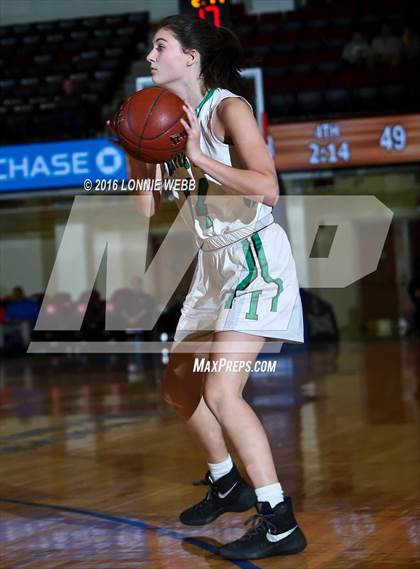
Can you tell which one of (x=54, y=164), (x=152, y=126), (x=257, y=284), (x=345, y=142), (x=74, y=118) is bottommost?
(x=257, y=284)

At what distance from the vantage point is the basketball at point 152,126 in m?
3.07

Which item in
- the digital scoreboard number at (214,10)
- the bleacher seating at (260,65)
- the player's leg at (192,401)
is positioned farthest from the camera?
the bleacher seating at (260,65)

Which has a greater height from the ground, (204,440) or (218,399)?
(218,399)

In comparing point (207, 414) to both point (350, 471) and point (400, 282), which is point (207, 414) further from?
point (400, 282)

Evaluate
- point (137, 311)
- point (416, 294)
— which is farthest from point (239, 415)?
point (416, 294)

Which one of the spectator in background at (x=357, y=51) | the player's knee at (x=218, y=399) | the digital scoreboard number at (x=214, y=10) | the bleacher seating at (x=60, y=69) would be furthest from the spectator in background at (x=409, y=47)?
the player's knee at (x=218, y=399)

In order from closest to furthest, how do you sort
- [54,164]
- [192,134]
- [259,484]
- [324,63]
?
[192,134] < [259,484] < [54,164] < [324,63]

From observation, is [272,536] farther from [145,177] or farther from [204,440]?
[145,177]

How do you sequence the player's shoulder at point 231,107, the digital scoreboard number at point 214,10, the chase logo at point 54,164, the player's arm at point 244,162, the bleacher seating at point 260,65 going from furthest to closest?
1. the bleacher seating at point 260,65
2. the chase logo at point 54,164
3. the digital scoreboard number at point 214,10
4. the player's shoulder at point 231,107
5. the player's arm at point 244,162

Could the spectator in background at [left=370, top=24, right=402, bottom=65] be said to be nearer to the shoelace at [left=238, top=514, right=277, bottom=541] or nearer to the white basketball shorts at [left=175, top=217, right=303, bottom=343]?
the white basketball shorts at [left=175, top=217, right=303, bottom=343]

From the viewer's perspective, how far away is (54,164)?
1344 cm

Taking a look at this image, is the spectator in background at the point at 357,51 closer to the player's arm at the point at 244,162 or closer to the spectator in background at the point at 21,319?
the spectator in background at the point at 21,319

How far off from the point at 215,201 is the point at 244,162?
10.3 inches

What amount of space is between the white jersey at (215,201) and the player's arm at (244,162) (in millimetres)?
102
